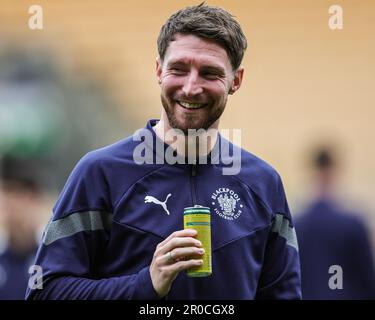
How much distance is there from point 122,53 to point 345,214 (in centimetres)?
574

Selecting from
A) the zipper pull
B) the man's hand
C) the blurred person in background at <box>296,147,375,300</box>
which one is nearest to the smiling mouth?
the zipper pull

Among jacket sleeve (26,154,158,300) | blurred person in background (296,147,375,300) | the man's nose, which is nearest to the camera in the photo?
jacket sleeve (26,154,158,300)

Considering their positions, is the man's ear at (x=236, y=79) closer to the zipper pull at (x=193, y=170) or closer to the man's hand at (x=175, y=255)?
the zipper pull at (x=193, y=170)

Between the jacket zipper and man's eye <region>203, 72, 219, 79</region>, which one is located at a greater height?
man's eye <region>203, 72, 219, 79</region>

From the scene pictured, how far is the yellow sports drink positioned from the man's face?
1.27 feet

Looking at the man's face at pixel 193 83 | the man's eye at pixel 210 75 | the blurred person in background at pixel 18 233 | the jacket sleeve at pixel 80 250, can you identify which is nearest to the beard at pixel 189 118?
the man's face at pixel 193 83

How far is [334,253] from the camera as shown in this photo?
5.75 m

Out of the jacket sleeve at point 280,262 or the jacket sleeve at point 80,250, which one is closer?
the jacket sleeve at point 80,250

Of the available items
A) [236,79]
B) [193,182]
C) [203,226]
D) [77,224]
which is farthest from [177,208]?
[236,79]

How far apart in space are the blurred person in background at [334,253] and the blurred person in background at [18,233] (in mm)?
1697

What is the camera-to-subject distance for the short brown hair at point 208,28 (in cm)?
332

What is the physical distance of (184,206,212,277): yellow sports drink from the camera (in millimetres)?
2986

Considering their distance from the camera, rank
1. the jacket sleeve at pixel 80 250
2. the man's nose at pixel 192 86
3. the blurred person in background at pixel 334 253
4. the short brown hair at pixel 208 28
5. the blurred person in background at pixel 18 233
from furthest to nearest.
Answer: the blurred person in background at pixel 334 253 < the blurred person in background at pixel 18 233 < the short brown hair at pixel 208 28 < the man's nose at pixel 192 86 < the jacket sleeve at pixel 80 250

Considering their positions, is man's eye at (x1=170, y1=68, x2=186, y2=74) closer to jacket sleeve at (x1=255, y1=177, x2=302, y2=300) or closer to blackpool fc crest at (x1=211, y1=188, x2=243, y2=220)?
blackpool fc crest at (x1=211, y1=188, x2=243, y2=220)
